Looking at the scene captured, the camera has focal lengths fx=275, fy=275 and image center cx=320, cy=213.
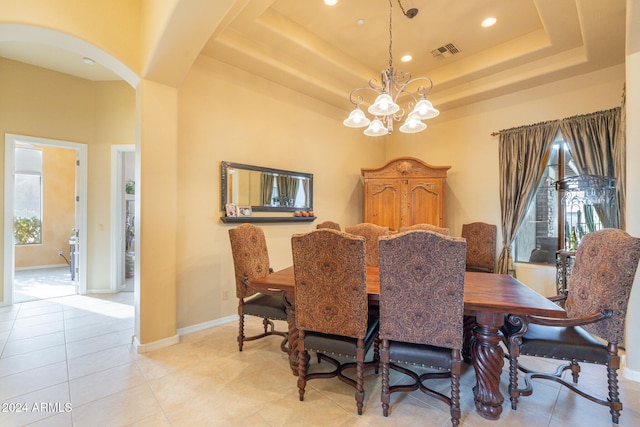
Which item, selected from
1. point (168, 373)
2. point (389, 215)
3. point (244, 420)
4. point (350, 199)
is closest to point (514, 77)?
point (389, 215)

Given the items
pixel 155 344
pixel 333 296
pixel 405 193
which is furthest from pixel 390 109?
pixel 155 344

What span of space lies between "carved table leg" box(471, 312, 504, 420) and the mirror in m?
2.79

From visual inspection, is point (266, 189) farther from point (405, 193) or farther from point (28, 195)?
point (28, 195)

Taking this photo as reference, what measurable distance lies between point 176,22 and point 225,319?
306cm

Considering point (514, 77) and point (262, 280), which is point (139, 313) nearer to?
point (262, 280)

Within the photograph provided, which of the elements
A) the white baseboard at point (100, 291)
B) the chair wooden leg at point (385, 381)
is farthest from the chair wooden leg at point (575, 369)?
the white baseboard at point (100, 291)

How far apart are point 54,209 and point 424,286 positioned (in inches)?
343

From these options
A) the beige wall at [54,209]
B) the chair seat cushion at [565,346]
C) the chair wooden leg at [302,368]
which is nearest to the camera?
the chair seat cushion at [565,346]

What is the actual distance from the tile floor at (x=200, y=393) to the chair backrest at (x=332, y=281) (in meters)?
0.58

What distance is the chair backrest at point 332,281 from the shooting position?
1753 millimetres

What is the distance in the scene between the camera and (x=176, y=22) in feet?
6.79

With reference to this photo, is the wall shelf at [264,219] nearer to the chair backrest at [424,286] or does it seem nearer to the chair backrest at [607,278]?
the chair backrest at [424,286]

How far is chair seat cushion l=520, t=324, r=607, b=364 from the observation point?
171 centimetres

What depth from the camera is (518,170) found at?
3.89 meters
